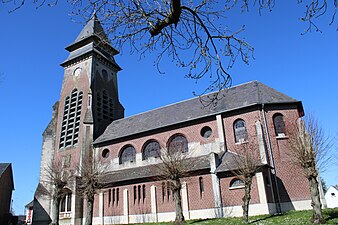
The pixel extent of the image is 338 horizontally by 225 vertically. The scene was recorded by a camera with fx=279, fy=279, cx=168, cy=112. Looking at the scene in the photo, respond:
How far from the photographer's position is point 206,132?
24.5 m

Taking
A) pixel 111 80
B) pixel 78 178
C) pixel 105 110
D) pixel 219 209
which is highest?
pixel 111 80

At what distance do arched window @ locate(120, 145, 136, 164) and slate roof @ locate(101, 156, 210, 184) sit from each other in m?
1.19

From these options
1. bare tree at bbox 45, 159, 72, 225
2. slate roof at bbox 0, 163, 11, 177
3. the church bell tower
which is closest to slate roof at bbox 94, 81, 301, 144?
the church bell tower

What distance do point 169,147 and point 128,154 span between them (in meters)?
5.01

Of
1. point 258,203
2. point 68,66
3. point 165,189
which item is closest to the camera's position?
point 258,203

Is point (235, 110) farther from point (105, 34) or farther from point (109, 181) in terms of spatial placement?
point (105, 34)

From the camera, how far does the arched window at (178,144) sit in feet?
81.3

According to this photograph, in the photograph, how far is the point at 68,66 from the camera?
3703 cm

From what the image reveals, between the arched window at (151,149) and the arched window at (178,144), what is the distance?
1.36 meters

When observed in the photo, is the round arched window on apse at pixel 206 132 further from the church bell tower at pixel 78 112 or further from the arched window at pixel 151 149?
the church bell tower at pixel 78 112

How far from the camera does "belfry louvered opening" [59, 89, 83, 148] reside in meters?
31.8

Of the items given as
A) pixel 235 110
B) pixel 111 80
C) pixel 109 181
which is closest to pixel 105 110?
pixel 111 80

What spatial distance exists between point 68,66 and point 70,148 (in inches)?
472

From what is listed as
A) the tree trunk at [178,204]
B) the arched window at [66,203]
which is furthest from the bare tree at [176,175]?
the arched window at [66,203]
